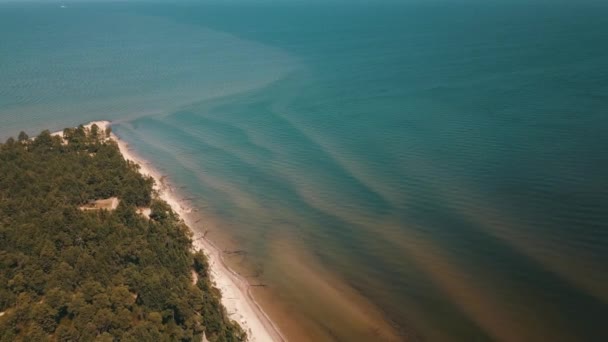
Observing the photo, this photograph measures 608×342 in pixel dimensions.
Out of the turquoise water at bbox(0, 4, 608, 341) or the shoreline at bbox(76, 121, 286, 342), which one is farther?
the turquoise water at bbox(0, 4, 608, 341)

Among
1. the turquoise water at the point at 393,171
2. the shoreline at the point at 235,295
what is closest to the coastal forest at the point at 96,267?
the shoreline at the point at 235,295

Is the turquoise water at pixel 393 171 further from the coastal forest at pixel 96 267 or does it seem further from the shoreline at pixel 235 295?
the coastal forest at pixel 96 267

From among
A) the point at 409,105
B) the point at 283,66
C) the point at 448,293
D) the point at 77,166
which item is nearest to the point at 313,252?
the point at 448,293

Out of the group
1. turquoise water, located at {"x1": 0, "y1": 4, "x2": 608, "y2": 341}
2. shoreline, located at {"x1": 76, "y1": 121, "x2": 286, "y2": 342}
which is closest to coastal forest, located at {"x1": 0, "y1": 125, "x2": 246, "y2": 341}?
shoreline, located at {"x1": 76, "y1": 121, "x2": 286, "y2": 342}

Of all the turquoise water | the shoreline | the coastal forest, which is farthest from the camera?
the turquoise water

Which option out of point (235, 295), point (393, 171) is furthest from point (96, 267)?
point (393, 171)

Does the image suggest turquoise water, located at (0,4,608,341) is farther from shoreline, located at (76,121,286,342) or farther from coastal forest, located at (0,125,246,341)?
coastal forest, located at (0,125,246,341)
